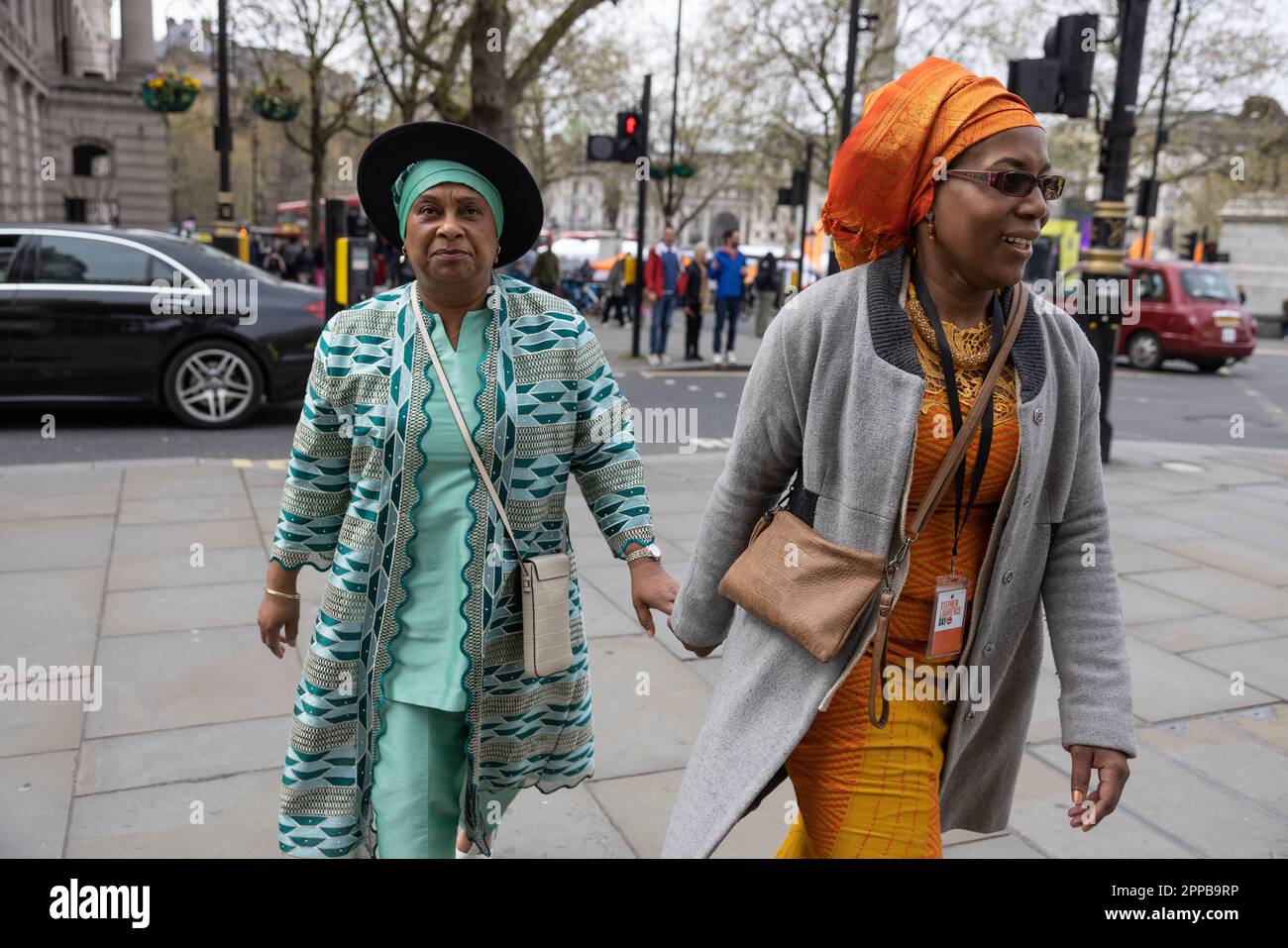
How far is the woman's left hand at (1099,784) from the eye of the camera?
2035 millimetres

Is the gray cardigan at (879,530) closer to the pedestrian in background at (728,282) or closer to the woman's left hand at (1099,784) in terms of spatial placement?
the woman's left hand at (1099,784)

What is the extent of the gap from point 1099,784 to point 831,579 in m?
0.59

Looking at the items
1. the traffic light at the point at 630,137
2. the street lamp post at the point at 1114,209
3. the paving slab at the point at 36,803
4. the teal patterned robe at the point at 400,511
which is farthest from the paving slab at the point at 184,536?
the traffic light at the point at 630,137

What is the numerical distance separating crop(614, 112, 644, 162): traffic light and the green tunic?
13065 millimetres

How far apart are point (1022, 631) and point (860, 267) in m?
0.71

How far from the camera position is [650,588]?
Result: 8.36 feet

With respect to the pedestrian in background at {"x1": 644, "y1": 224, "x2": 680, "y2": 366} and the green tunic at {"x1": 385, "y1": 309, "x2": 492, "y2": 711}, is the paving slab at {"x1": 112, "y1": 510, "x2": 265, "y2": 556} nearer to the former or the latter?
the green tunic at {"x1": 385, "y1": 309, "x2": 492, "y2": 711}

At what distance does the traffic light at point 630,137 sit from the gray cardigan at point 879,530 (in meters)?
13.3

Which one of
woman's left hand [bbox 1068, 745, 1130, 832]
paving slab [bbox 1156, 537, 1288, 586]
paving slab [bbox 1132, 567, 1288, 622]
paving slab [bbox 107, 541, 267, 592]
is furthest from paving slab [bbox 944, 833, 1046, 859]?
paving slab [bbox 1156, 537, 1288, 586]

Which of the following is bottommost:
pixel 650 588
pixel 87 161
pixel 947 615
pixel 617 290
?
pixel 617 290

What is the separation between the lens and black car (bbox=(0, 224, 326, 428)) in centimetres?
897

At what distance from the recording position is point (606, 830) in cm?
324

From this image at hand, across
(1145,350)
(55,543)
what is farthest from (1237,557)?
(1145,350)

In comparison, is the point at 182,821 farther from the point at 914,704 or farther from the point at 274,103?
the point at 274,103
